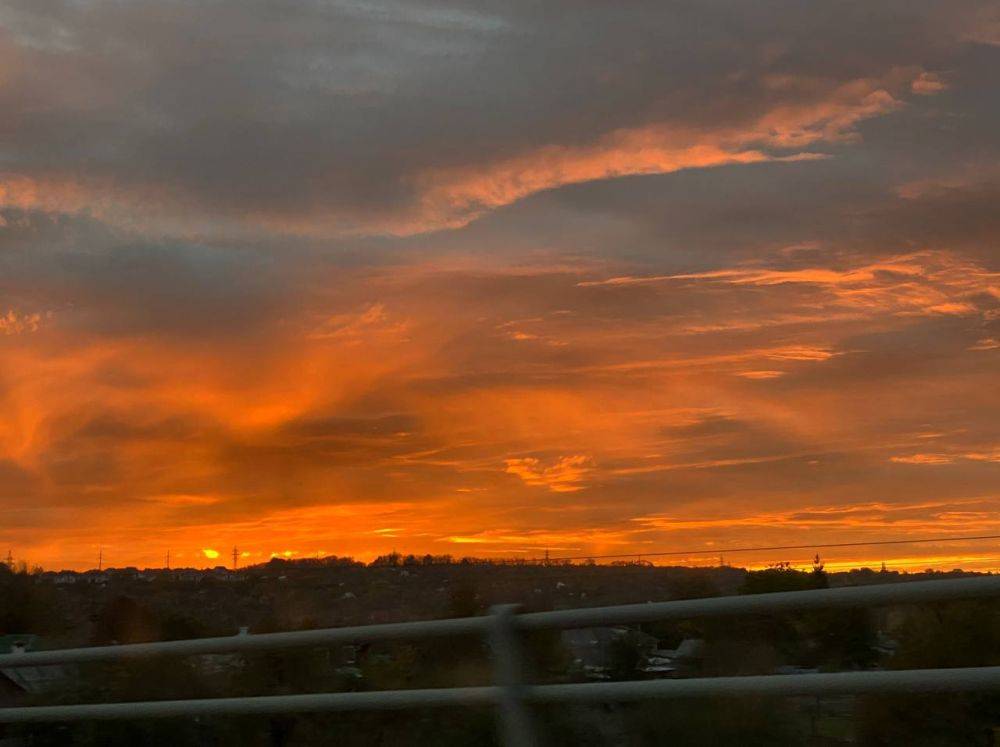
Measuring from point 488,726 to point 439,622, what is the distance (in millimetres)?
584

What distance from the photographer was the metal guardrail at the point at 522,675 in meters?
5.61

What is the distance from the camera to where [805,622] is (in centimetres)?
605

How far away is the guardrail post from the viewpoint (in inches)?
265

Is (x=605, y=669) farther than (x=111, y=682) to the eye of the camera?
No

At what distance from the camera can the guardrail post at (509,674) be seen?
22.1 ft

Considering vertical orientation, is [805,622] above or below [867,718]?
above

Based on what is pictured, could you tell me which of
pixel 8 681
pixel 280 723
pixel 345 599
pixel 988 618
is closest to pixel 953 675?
pixel 988 618

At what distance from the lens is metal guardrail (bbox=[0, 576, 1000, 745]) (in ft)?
18.4

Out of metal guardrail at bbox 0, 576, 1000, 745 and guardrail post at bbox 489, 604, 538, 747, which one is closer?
metal guardrail at bbox 0, 576, 1000, 745

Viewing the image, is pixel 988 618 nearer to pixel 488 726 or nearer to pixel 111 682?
pixel 488 726

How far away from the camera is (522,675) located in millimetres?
6770

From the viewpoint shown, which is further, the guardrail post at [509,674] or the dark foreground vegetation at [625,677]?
the guardrail post at [509,674]

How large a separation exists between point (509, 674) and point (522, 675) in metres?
0.07

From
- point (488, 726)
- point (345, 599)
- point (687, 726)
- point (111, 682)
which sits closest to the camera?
point (687, 726)
